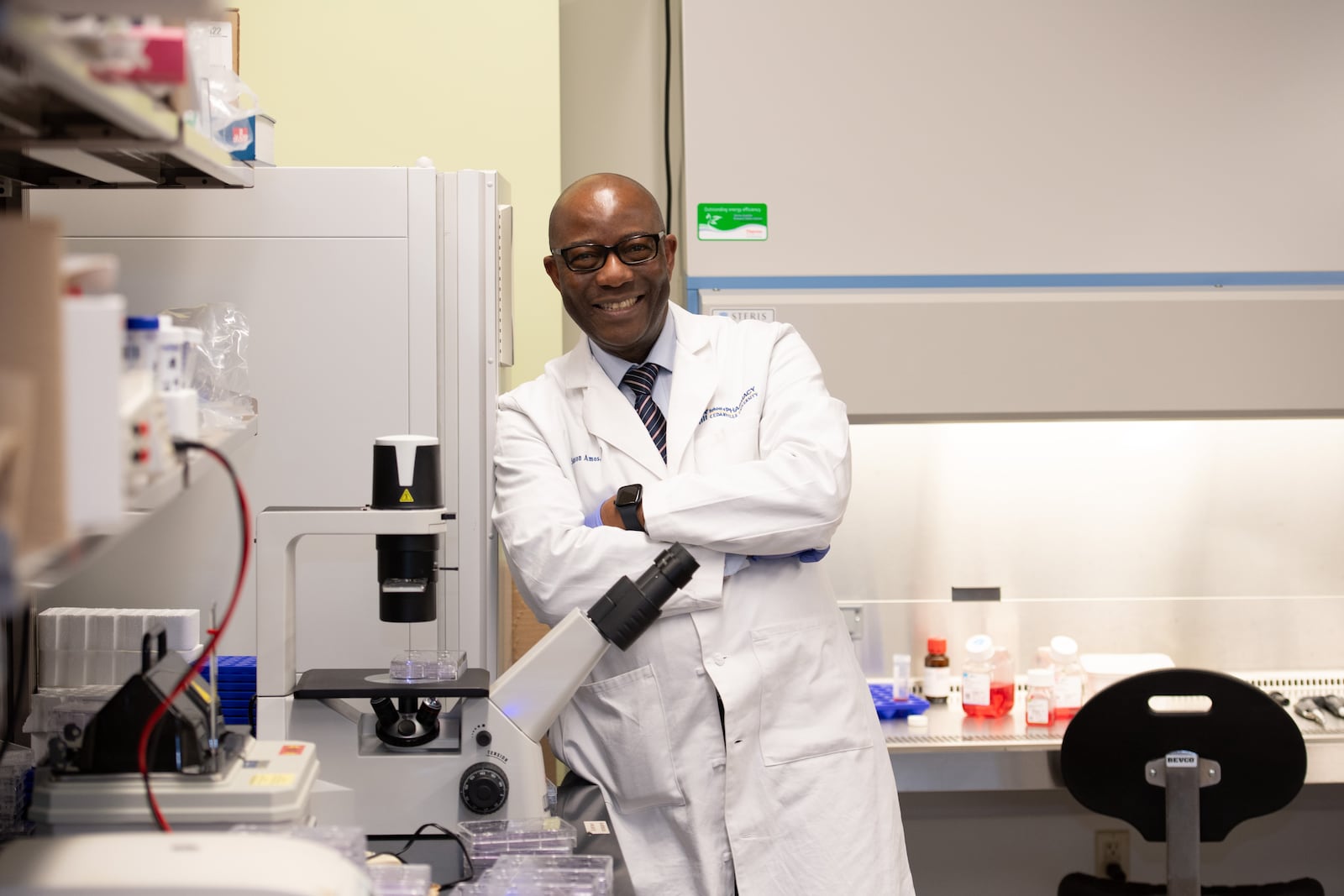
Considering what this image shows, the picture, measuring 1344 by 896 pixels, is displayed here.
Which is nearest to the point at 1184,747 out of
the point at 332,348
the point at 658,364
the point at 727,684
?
the point at 727,684

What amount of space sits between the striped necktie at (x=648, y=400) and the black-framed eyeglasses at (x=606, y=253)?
0.63 ft

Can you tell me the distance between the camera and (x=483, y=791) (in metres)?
1.36

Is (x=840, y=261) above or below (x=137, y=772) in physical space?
above

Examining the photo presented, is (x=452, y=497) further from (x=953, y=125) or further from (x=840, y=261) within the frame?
(x=953, y=125)

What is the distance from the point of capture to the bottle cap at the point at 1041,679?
2566mm

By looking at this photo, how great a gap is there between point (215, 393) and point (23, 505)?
678 mm

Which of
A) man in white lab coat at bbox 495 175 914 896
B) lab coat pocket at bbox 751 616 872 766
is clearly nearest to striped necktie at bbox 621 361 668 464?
man in white lab coat at bbox 495 175 914 896

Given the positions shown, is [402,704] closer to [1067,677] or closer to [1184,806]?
[1184,806]

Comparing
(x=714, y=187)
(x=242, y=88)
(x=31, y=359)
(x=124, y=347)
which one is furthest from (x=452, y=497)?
(x=31, y=359)

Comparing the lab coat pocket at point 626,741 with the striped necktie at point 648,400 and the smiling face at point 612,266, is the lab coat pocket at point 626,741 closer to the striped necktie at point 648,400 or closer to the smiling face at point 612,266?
the striped necktie at point 648,400

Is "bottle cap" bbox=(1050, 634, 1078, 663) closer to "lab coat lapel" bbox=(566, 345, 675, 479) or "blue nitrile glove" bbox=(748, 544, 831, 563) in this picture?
"blue nitrile glove" bbox=(748, 544, 831, 563)

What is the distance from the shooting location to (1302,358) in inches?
98.0

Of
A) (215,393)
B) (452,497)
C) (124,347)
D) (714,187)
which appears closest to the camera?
(124,347)

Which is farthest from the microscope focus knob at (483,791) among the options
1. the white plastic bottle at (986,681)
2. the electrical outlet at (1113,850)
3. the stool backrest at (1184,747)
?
the electrical outlet at (1113,850)
